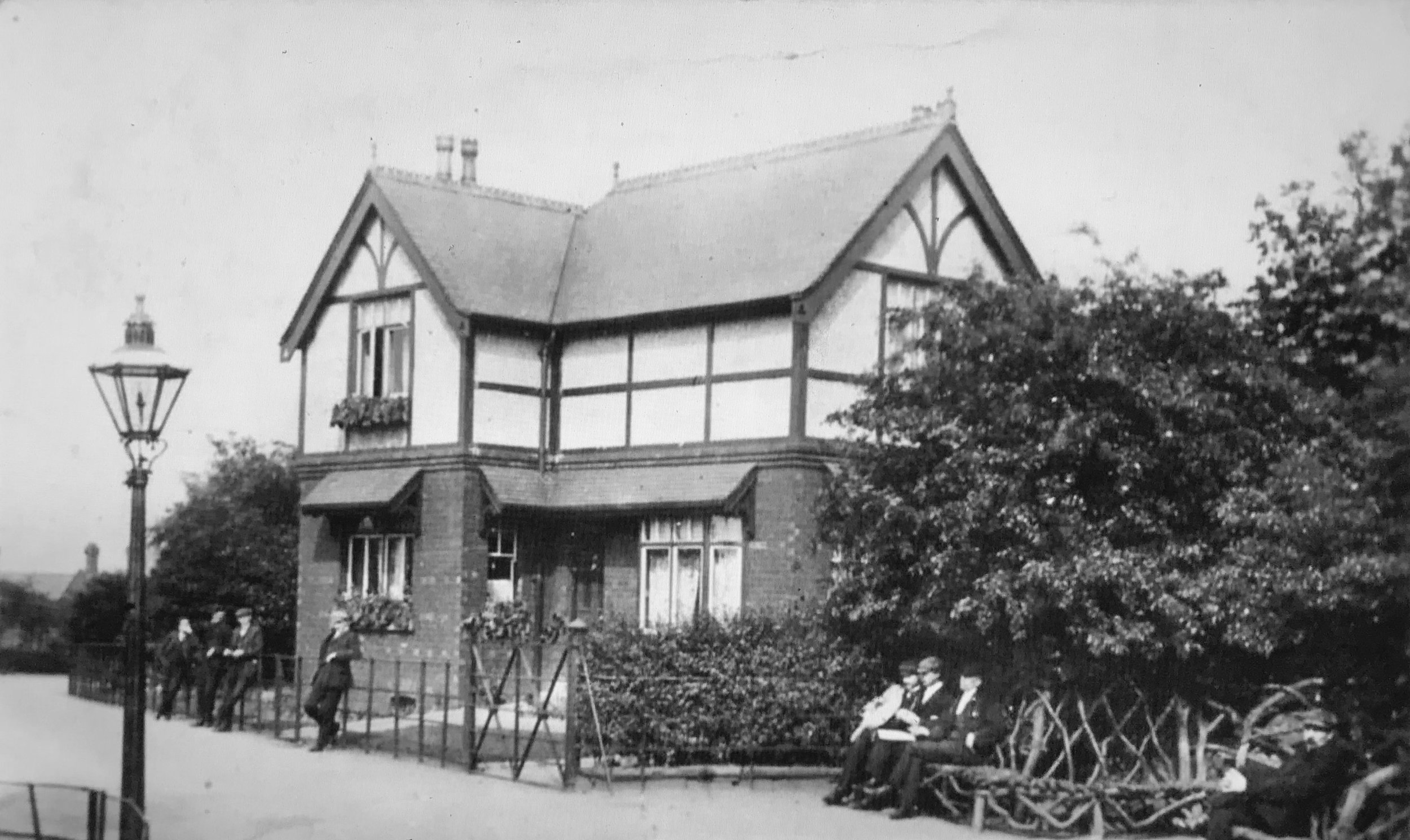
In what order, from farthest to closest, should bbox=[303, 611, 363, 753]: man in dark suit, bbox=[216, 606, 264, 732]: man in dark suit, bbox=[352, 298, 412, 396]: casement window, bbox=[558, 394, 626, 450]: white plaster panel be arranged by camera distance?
bbox=[352, 298, 412, 396]: casement window
bbox=[558, 394, 626, 450]: white plaster panel
bbox=[216, 606, 264, 732]: man in dark suit
bbox=[303, 611, 363, 753]: man in dark suit

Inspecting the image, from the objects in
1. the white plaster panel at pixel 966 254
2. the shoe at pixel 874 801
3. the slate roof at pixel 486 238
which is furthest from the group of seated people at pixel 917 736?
the slate roof at pixel 486 238

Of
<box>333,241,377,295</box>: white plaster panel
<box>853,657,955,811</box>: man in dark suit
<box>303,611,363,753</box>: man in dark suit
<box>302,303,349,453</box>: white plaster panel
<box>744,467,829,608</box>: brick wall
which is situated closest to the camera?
<box>853,657,955,811</box>: man in dark suit

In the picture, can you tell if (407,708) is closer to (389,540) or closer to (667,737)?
(389,540)

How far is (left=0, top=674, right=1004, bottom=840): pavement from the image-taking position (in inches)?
585

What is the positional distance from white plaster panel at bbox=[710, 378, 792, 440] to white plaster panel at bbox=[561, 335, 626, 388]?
2.06 m

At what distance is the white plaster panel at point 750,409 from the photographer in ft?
78.2

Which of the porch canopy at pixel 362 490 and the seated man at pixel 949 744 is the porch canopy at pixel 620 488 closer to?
the porch canopy at pixel 362 490

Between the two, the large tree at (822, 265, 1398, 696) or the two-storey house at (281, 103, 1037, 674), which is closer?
the large tree at (822, 265, 1398, 696)

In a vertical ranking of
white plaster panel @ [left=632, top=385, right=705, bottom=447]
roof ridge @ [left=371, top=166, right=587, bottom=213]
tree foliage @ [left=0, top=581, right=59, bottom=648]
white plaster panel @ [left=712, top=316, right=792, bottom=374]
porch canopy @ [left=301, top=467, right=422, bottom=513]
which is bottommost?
tree foliage @ [left=0, top=581, right=59, bottom=648]

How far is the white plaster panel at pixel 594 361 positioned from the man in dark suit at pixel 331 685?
6.79 m

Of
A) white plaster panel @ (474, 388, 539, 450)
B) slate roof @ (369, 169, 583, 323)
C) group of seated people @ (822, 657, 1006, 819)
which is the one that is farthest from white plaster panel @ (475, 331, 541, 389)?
group of seated people @ (822, 657, 1006, 819)

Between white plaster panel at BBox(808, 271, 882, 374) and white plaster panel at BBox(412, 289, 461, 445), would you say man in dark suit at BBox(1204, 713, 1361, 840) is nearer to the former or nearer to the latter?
white plaster panel at BBox(808, 271, 882, 374)

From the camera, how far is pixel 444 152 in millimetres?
31188

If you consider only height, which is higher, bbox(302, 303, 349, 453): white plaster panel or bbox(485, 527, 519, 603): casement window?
bbox(302, 303, 349, 453): white plaster panel
